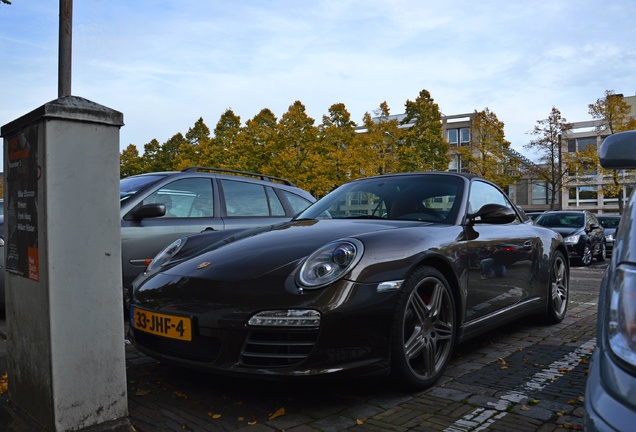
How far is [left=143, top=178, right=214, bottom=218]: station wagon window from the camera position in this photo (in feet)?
19.7

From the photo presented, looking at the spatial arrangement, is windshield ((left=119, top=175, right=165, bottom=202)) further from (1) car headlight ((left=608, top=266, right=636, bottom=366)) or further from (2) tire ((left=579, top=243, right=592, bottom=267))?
(2) tire ((left=579, top=243, right=592, bottom=267))

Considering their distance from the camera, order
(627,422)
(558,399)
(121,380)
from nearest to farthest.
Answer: (627,422), (121,380), (558,399)

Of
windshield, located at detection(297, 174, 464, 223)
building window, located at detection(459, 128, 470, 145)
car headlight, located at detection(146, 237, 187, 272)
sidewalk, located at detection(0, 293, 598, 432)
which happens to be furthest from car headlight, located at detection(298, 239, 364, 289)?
building window, located at detection(459, 128, 470, 145)

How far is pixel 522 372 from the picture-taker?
12.3ft

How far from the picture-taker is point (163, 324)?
3098 mm

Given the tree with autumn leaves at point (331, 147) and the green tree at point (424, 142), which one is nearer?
the tree with autumn leaves at point (331, 147)

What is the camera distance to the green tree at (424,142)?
37.8m

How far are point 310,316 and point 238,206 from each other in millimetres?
4000

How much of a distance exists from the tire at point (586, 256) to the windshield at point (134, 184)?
11719mm

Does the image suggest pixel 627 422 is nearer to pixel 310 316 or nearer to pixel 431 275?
pixel 310 316

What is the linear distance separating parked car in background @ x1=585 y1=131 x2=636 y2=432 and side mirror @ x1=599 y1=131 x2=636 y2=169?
623 millimetres

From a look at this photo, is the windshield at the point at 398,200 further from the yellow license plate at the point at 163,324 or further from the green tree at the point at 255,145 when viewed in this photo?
the green tree at the point at 255,145

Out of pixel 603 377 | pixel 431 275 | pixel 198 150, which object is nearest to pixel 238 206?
pixel 431 275

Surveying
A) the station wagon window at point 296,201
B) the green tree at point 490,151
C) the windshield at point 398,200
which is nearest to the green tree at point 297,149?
the green tree at point 490,151
